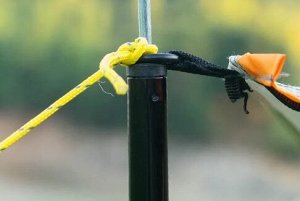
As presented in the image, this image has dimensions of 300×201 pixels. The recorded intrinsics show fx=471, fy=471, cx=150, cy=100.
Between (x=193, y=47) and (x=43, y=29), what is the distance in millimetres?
244

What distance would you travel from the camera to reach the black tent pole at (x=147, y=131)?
35cm

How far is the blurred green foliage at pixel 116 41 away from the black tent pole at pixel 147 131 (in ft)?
1.29

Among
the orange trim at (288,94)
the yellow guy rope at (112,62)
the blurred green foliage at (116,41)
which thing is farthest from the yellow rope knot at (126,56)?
the blurred green foliage at (116,41)

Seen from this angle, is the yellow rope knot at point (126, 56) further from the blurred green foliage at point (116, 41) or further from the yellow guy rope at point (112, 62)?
the blurred green foliage at point (116, 41)

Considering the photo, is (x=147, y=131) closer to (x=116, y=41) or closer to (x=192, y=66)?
(x=192, y=66)

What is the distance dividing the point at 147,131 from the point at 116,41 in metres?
0.42

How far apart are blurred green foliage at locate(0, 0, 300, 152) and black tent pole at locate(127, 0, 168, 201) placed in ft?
1.29

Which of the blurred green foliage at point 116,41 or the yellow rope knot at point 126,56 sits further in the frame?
the blurred green foliage at point 116,41

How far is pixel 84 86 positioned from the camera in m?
0.36

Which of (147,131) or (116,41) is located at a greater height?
(116,41)

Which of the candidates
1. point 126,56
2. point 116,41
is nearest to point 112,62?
point 126,56

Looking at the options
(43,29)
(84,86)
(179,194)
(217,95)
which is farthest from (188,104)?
(84,86)

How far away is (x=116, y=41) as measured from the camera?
75cm

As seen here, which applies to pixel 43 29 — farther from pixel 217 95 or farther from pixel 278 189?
pixel 278 189
